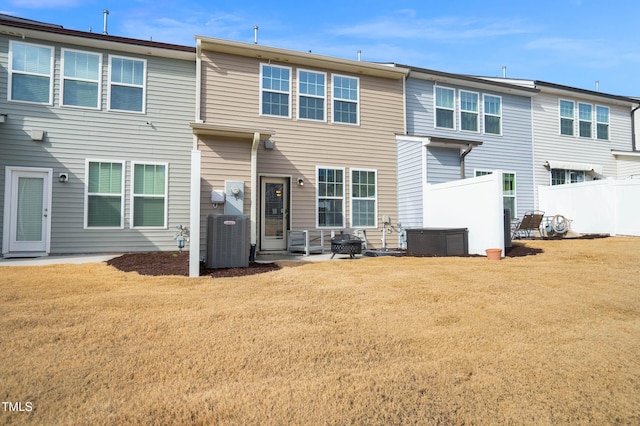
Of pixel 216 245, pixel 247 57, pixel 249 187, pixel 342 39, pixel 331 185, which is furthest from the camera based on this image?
pixel 342 39

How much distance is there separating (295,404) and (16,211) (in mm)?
8868

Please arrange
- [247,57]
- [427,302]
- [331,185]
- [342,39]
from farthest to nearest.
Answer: [342,39] < [331,185] < [247,57] < [427,302]

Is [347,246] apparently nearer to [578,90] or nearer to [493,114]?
[493,114]

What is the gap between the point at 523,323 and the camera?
127 inches

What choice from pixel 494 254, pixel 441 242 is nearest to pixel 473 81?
pixel 441 242

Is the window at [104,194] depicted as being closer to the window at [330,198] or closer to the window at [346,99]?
the window at [330,198]

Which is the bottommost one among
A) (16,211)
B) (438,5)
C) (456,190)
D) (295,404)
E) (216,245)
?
(295,404)

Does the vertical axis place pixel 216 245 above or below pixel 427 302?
above

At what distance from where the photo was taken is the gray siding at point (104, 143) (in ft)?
25.9

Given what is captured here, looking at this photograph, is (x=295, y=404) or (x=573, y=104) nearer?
(x=295, y=404)

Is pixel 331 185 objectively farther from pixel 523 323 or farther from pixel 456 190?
pixel 523 323

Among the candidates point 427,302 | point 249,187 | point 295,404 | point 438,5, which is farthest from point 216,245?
point 438,5

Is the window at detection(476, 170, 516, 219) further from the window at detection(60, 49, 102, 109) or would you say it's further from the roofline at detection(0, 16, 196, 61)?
the window at detection(60, 49, 102, 109)

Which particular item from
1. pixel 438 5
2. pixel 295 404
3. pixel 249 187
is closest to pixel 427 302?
pixel 295 404
